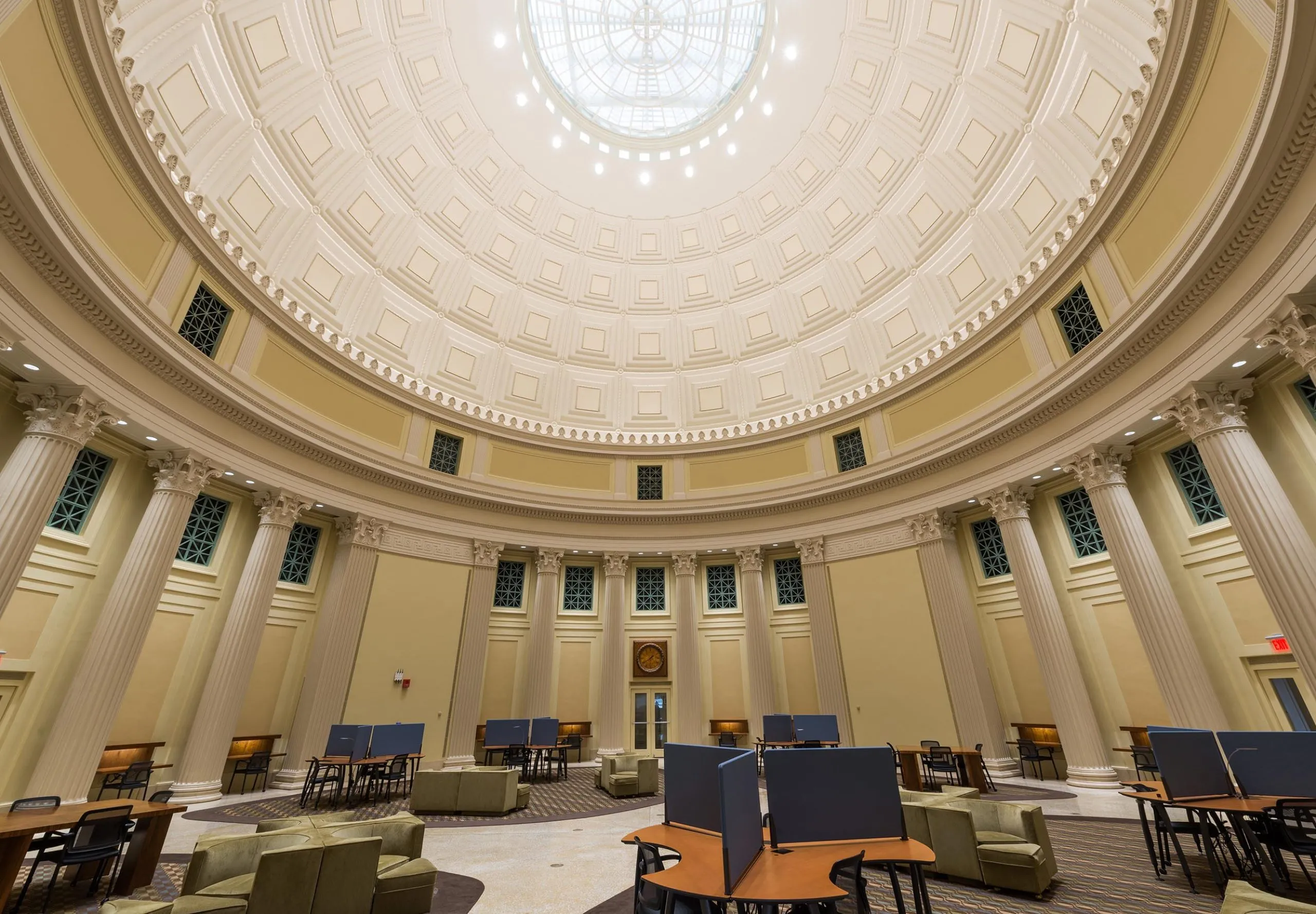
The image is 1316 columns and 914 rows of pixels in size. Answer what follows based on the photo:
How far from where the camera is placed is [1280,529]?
918 cm

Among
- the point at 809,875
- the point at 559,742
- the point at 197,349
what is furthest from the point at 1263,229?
the point at 197,349

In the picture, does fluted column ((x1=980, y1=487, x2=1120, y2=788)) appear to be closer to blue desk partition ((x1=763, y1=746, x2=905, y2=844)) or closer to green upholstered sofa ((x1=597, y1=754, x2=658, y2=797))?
green upholstered sofa ((x1=597, y1=754, x2=658, y2=797))

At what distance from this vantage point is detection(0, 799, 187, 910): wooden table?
215 inches

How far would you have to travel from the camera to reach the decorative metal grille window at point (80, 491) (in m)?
11.1

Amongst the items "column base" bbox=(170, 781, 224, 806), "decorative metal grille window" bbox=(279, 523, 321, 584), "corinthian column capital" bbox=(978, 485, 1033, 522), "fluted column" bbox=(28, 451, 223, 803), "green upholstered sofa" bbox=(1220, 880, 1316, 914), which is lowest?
"column base" bbox=(170, 781, 224, 806)

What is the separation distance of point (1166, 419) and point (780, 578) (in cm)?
1176

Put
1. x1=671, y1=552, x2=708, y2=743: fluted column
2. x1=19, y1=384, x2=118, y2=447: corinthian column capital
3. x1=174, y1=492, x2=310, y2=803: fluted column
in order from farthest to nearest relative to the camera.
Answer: x1=671, y1=552, x2=708, y2=743: fluted column → x1=174, y1=492, x2=310, y2=803: fluted column → x1=19, y1=384, x2=118, y2=447: corinthian column capital

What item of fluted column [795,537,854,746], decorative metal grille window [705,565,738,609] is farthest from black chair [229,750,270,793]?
fluted column [795,537,854,746]

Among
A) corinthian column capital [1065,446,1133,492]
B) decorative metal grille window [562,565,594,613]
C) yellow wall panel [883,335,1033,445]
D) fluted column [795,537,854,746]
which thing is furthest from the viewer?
decorative metal grille window [562,565,594,613]

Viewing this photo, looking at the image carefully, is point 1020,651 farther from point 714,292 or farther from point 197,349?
point 197,349

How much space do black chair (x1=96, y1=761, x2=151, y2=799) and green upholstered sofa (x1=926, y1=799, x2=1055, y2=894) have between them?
13426 mm

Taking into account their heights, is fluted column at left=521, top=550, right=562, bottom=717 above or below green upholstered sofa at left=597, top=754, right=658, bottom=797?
above

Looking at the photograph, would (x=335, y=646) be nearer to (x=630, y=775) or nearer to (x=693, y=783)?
(x=630, y=775)

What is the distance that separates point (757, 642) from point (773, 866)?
50.7 feet
